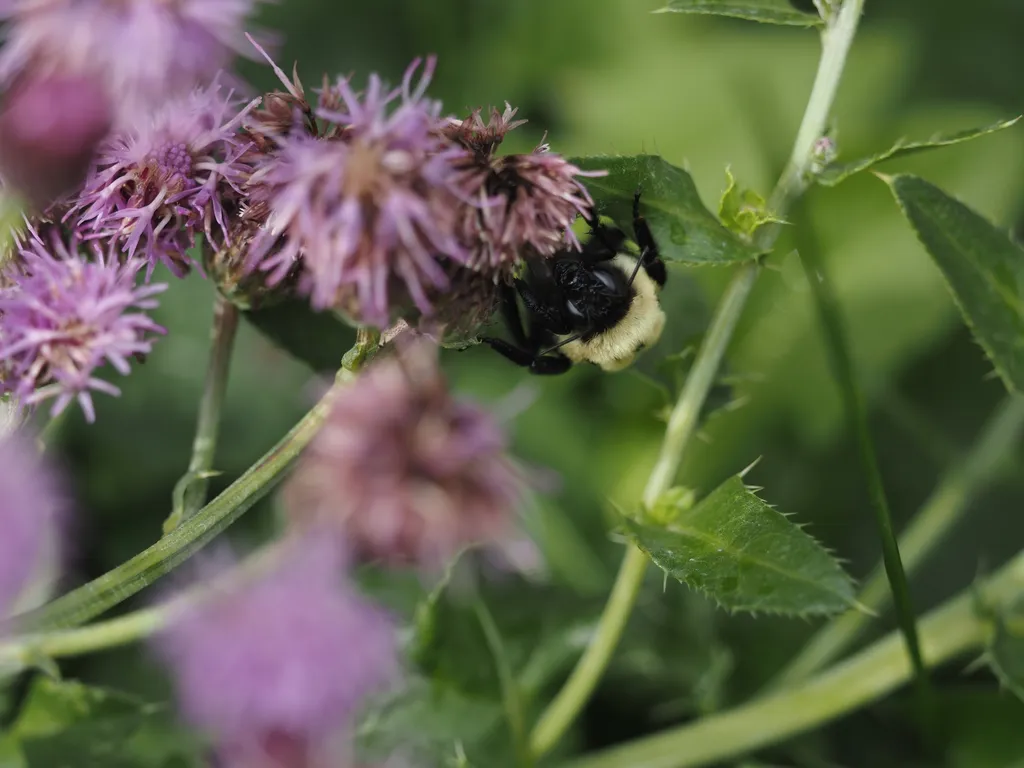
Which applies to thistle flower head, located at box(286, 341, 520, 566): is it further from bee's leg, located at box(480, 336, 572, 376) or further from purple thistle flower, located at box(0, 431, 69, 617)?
bee's leg, located at box(480, 336, 572, 376)

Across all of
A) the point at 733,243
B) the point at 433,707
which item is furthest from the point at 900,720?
the point at 733,243

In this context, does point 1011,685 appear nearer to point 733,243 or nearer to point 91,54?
point 733,243

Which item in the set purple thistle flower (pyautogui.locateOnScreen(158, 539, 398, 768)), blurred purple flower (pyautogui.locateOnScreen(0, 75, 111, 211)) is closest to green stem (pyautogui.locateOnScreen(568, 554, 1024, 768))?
purple thistle flower (pyautogui.locateOnScreen(158, 539, 398, 768))

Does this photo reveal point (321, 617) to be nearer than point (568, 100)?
Yes

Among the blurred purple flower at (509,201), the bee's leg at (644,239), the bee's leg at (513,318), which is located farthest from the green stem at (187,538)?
the bee's leg at (644,239)

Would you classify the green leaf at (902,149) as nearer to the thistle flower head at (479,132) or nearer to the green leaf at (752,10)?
the green leaf at (752,10)

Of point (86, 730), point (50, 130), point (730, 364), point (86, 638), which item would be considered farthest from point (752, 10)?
point (86, 730)
